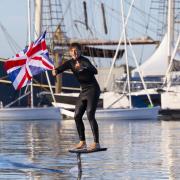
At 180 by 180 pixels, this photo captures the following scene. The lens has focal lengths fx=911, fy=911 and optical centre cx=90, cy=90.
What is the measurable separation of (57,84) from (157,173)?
147 ft

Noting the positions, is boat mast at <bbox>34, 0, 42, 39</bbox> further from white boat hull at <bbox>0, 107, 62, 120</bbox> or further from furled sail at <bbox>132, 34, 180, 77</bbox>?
furled sail at <bbox>132, 34, 180, 77</bbox>

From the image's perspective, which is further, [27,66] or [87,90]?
[27,66]

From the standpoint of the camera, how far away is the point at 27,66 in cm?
1698

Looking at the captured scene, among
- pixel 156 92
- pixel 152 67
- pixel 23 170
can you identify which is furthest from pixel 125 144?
pixel 152 67

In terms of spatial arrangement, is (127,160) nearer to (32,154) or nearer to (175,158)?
(175,158)

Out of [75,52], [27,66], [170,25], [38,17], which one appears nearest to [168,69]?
[170,25]

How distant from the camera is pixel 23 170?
13773 mm

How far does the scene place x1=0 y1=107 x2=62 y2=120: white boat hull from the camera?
47188mm

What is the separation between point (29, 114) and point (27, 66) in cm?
3038

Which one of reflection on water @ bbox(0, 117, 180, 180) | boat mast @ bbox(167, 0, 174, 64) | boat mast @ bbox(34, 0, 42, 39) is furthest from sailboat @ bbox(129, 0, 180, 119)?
reflection on water @ bbox(0, 117, 180, 180)

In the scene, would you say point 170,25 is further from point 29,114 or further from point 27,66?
point 27,66

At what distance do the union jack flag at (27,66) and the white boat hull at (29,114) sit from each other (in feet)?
95.6

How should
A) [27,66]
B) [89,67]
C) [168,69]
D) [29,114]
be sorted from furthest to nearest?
1. [168,69]
2. [29,114]
3. [27,66]
4. [89,67]

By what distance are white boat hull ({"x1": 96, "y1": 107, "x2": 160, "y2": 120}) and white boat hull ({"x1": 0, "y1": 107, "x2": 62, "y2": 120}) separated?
2.40 meters
